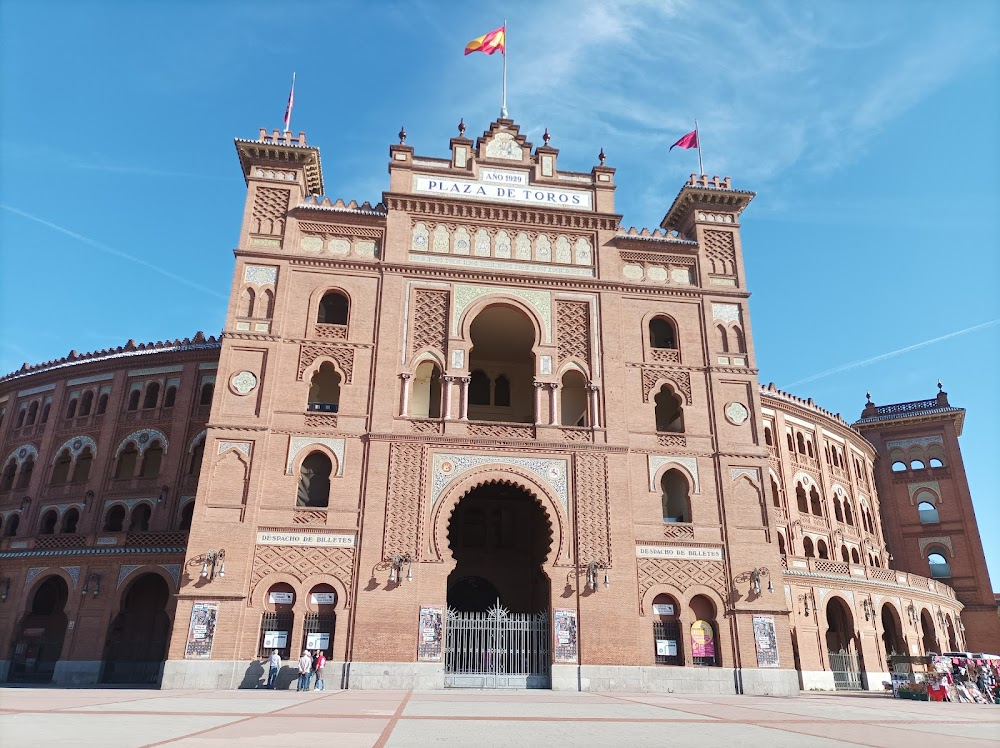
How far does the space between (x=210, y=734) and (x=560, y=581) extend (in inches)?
616

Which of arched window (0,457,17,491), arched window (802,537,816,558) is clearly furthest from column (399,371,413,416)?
arched window (802,537,816,558)

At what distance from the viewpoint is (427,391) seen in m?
27.4

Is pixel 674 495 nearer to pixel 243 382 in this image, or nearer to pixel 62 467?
pixel 243 382

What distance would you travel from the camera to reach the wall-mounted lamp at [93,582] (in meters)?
27.9

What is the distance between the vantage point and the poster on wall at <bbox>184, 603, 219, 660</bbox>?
20859 mm

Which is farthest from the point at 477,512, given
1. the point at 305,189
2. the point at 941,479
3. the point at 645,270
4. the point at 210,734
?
the point at 941,479

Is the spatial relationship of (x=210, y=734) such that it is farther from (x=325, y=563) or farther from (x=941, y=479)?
(x=941, y=479)

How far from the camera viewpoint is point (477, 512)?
3019 cm

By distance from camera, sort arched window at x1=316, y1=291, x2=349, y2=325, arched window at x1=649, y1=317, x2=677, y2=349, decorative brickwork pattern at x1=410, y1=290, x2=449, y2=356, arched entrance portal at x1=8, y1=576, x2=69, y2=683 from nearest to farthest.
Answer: decorative brickwork pattern at x1=410, y1=290, x2=449, y2=356
arched window at x1=316, y1=291, x2=349, y2=325
arched entrance portal at x1=8, y1=576, x2=69, y2=683
arched window at x1=649, y1=317, x2=677, y2=349

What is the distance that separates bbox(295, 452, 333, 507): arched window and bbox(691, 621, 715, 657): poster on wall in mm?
13443

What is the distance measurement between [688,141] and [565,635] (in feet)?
67.8

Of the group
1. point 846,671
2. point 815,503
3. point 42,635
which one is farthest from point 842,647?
point 42,635

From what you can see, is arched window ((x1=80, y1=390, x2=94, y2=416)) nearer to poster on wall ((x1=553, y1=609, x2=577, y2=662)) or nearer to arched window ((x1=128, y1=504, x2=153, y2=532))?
arched window ((x1=128, y1=504, x2=153, y2=532))

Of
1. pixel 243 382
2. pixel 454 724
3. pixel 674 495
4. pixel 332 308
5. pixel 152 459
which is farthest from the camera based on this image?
pixel 152 459
